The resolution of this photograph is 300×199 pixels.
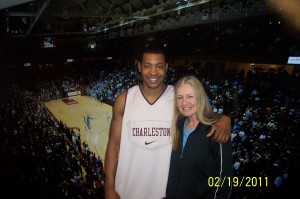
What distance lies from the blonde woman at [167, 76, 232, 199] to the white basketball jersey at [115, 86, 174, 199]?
141 millimetres

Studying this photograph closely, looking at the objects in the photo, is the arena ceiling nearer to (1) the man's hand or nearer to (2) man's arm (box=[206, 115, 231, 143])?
(1) the man's hand

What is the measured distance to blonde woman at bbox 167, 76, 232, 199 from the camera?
5.52ft

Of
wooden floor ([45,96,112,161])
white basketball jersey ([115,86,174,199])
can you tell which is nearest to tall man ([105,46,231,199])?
white basketball jersey ([115,86,174,199])

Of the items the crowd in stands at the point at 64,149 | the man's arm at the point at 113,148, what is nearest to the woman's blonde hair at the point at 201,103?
the man's arm at the point at 113,148

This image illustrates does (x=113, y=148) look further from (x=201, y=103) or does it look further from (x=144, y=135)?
(x=201, y=103)

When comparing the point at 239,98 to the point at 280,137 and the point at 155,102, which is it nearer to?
the point at 280,137

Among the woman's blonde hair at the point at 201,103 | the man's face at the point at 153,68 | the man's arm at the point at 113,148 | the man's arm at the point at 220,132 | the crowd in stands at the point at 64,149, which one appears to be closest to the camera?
the man's arm at the point at 220,132

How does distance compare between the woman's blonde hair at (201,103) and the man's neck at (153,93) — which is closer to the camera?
the woman's blonde hair at (201,103)

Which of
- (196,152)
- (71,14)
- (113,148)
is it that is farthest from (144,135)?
(71,14)

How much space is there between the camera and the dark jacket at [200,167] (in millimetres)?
1663

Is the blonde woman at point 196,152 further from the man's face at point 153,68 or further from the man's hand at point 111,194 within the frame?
the man's hand at point 111,194

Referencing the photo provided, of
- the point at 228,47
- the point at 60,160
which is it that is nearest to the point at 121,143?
the point at 60,160

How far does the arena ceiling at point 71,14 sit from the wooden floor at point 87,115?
1.51m

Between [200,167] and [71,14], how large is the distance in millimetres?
4090
